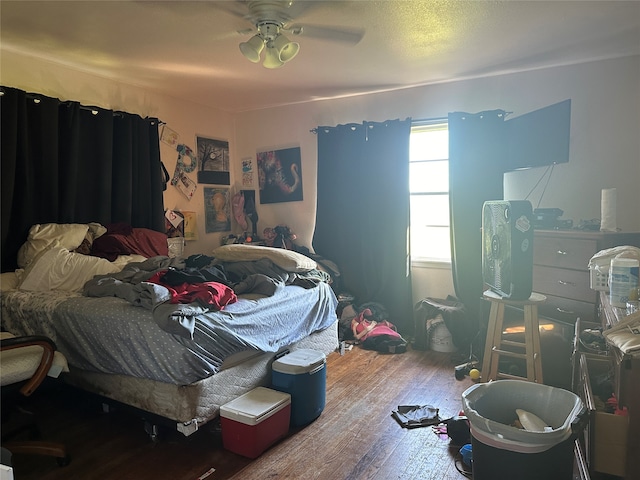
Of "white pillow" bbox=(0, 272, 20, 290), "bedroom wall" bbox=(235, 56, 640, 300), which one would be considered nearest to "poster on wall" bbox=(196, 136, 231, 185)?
"bedroom wall" bbox=(235, 56, 640, 300)

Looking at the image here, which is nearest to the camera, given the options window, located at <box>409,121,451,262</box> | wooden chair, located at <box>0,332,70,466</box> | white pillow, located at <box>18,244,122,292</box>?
wooden chair, located at <box>0,332,70,466</box>

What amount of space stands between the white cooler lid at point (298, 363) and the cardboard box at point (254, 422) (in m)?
0.15

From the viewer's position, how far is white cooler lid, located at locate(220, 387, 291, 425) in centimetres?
213

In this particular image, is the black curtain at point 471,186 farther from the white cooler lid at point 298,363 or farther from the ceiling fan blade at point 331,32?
the white cooler lid at point 298,363

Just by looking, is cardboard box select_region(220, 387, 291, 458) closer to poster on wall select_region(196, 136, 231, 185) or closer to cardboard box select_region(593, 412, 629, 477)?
cardboard box select_region(593, 412, 629, 477)

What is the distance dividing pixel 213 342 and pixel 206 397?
28cm

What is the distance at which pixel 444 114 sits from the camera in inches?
157

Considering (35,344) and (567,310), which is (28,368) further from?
(567,310)

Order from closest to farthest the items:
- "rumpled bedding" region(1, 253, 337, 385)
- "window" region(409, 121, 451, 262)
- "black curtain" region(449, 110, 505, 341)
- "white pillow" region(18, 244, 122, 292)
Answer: "rumpled bedding" region(1, 253, 337, 385), "white pillow" region(18, 244, 122, 292), "black curtain" region(449, 110, 505, 341), "window" region(409, 121, 451, 262)

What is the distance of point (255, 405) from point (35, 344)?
3.47ft

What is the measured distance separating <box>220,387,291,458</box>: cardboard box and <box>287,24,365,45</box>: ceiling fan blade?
211 cm

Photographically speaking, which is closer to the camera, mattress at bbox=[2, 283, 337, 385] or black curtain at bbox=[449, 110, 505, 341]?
mattress at bbox=[2, 283, 337, 385]

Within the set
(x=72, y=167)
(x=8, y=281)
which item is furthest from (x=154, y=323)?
(x=72, y=167)

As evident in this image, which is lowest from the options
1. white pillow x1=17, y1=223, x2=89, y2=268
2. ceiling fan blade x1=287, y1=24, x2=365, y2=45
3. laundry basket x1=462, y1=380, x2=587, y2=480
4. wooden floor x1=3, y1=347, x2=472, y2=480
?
wooden floor x1=3, y1=347, x2=472, y2=480
